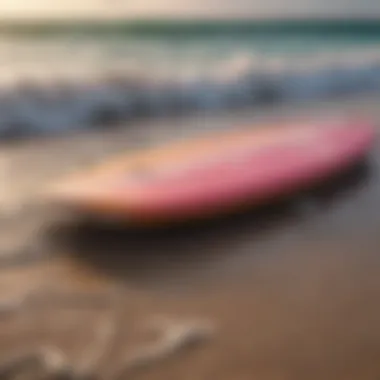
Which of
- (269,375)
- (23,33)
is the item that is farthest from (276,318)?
(23,33)

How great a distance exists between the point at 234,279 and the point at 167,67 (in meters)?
0.32

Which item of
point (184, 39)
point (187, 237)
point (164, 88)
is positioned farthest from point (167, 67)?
point (187, 237)

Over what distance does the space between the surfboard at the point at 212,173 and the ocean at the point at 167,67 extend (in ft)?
0.30

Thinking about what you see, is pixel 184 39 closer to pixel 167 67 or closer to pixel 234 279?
pixel 167 67

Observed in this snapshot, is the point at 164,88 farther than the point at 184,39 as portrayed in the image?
No

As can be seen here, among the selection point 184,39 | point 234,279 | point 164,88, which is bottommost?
point 234,279

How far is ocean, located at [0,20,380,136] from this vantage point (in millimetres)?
504

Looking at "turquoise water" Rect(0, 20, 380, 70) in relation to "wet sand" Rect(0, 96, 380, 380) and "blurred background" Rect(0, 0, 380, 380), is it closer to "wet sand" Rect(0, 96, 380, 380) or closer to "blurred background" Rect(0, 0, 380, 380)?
"blurred background" Rect(0, 0, 380, 380)

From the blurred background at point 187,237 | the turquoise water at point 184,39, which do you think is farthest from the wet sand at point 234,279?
the turquoise water at point 184,39

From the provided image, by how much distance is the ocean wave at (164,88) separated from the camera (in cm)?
49

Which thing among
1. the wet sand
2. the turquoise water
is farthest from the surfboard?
the turquoise water

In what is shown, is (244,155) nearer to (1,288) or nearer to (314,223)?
(314,223)

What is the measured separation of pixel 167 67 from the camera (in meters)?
0.59

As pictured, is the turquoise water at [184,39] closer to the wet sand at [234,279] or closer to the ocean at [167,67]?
the ocean at [167,67]
